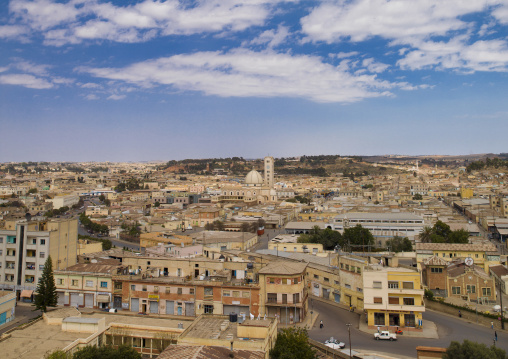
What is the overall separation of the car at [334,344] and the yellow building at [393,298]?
128 inches

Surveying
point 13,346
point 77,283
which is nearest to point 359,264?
point 77,283

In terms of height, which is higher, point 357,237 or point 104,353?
point 357,237

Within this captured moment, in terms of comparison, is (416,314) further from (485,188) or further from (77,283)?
(485,188)

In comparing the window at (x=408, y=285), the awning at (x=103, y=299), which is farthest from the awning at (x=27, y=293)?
the window at (x=408, y=285)

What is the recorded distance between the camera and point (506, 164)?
11400 centimetres

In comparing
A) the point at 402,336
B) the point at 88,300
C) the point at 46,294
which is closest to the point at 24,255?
the point at 46,294

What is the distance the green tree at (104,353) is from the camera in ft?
39.7

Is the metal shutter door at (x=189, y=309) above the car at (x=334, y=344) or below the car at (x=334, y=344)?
above

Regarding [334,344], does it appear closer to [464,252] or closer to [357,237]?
[464,252]

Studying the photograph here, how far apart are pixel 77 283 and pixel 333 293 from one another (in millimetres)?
13083

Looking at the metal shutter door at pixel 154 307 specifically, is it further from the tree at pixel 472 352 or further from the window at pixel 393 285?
the tree at pixel 472 352

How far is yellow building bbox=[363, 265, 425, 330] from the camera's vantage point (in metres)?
20.4

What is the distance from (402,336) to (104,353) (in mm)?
12658

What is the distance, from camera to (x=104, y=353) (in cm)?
1245
